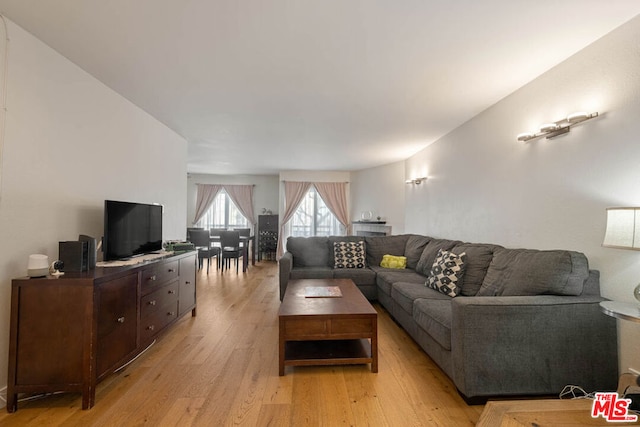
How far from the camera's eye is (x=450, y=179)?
4.00 metres

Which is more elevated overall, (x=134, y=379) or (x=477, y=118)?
(x=477, y=118)

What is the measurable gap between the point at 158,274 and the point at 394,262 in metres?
2.95

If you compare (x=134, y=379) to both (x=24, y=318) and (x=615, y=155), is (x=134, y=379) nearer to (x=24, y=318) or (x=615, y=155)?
(x=24, y=318)

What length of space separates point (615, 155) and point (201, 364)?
10.8 feet

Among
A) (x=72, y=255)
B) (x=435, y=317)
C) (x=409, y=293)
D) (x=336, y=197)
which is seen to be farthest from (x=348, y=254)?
(x=336, y=197)

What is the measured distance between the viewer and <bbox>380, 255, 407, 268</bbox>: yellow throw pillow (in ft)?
13.5

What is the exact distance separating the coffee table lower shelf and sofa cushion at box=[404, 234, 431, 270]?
180 centimetres

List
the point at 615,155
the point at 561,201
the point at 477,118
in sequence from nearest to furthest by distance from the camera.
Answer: the point at 615,155
the point at 561,201
the point at 477,118

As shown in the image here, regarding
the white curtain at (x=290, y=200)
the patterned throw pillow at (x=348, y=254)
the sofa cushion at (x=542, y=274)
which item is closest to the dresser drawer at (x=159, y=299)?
the patterned throw pillow at (x=348, y=254)

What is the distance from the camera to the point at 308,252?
441cm

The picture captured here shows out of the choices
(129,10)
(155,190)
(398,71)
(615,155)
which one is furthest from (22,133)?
(615,155)

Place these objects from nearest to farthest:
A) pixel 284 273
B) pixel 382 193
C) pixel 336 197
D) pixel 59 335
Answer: pixel 59 335 < pixel 284 273 < pixel 382 193 < pixel 336 197

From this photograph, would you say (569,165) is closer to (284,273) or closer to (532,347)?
(532,347)

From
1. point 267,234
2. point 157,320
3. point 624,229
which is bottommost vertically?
point 157,320
